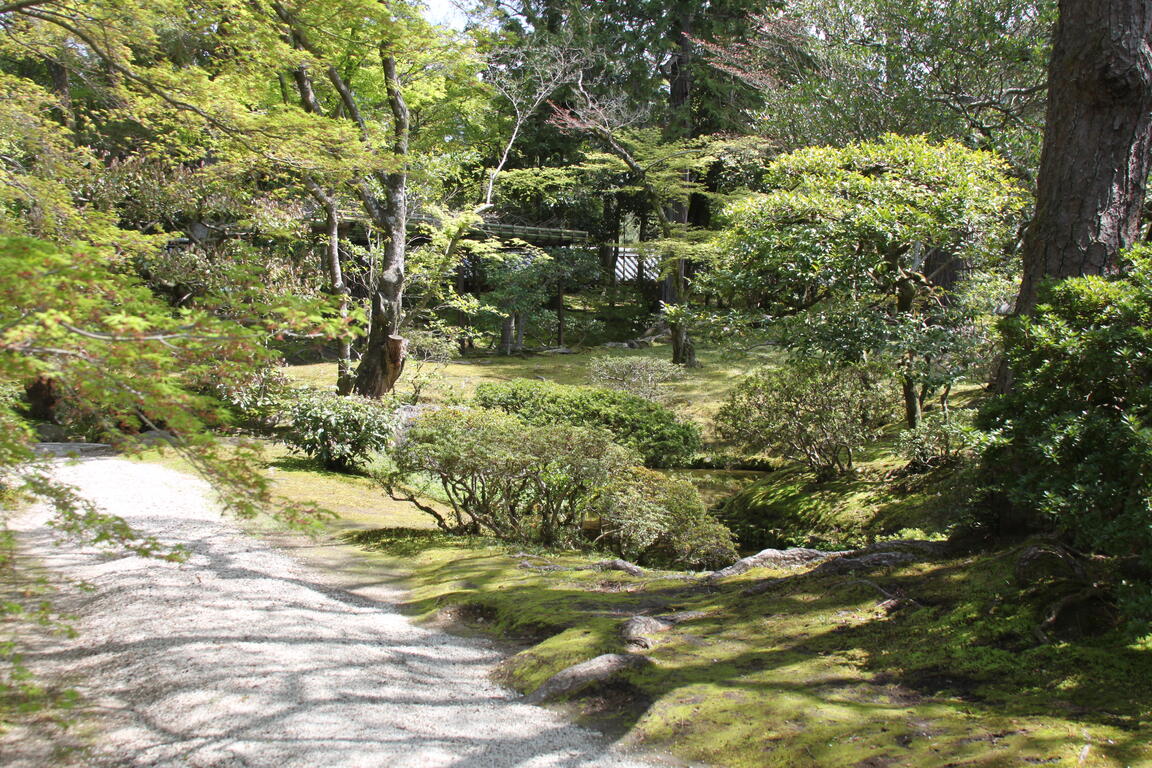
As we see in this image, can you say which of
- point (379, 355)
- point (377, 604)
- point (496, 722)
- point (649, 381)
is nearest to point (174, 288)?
point (379, 355)

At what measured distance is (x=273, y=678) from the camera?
4000 mm

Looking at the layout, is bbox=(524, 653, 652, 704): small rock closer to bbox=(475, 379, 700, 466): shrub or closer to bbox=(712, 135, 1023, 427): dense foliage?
bbox=(712, 135, 1023, 427): dense foliage

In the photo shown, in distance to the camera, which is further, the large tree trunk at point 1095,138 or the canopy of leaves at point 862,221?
the canopy of leaves at point 862,221

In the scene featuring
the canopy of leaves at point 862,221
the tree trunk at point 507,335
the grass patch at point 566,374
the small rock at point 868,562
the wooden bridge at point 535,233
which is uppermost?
the wooden bridge at point 535,233

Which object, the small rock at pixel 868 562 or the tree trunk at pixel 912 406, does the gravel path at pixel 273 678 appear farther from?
the tree trunk at pixel 912 406

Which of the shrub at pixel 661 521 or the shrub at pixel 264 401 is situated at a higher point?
the shrub at pixel 264 401

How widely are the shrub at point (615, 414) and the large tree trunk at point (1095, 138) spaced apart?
7.39 m

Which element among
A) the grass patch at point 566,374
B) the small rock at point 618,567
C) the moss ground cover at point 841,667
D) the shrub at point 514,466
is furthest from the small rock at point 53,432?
the small rock at point 618,567

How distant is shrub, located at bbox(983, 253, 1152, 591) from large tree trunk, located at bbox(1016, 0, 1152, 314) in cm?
79

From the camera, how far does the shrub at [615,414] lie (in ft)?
39.6

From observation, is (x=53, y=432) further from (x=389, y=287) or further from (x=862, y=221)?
(x=862, y=221)

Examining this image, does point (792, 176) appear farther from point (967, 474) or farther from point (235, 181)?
point (235, 181)

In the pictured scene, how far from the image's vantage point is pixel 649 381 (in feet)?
47.6

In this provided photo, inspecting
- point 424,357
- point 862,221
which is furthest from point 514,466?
point 424,357
